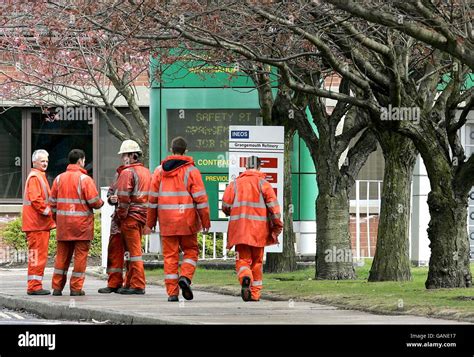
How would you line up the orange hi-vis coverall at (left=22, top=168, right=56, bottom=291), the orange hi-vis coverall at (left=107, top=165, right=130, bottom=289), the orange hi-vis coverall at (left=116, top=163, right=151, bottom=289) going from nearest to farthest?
the orange hi-vis coverall at (left=116, top=163, right=151, bottom=289) < the orange hi-vis coverall at (left=107, top=165, right=130, bottom=289) < the orange hi-vis coverall at (left=22, top=168, right=56, bottom=291)

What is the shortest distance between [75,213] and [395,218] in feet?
19.5

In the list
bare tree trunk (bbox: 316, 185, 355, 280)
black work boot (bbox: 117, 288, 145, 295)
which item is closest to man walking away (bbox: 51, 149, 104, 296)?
black work boot (bbox: 117, 288, 145, 295)

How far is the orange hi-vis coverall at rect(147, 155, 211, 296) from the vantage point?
61.6ft

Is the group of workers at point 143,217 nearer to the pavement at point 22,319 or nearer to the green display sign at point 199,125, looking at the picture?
the pavement at point 22,319

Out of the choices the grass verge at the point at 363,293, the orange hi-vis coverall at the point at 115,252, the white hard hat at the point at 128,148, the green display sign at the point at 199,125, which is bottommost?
the grass verge at the point at 363,293

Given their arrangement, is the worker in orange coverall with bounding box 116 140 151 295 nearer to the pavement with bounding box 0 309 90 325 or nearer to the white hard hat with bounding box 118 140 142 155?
the white hard hat with bounding box 118 140 142 155

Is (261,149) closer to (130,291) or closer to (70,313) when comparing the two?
(130,291)

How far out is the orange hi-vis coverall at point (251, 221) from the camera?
19.0 m

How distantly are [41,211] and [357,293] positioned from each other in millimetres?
4465

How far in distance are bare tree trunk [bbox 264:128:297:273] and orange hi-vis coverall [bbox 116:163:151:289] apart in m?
7.04

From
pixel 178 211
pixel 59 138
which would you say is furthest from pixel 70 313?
pixel 59 138

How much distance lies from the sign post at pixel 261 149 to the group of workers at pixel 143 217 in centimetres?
318

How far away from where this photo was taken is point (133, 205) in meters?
20.2

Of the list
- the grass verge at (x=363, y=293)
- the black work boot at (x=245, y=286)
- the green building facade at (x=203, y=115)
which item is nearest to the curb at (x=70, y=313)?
the black work boot at (x=245, y=286)
